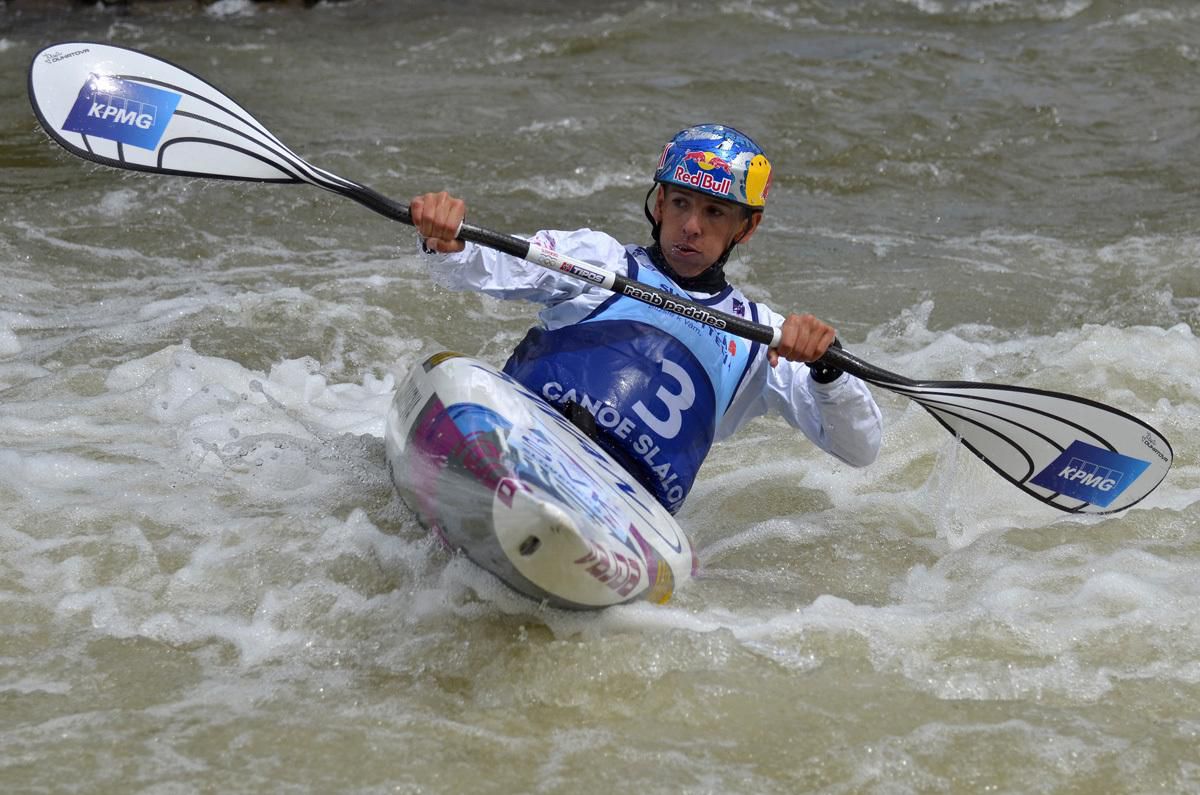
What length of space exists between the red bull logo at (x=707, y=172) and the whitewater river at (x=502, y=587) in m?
1.07

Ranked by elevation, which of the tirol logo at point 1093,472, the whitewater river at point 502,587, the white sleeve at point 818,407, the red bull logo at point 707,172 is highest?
the red bull logo at point 707,172

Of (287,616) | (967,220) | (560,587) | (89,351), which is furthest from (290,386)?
(967,220)

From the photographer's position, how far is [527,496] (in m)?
3.08

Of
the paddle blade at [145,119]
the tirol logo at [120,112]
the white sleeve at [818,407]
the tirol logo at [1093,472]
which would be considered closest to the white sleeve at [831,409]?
the white sleeve at [818,407]

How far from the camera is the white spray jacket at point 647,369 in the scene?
12.4 feet

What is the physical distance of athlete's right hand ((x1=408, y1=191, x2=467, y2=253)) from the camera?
11.8ft

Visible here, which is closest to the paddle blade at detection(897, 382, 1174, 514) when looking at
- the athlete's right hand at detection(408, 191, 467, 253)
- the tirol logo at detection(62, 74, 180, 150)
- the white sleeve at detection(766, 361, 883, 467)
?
the white sleeve at detection(766, 361, 883, 467)

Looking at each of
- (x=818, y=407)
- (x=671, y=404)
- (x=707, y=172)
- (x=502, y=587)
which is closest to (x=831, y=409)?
(x=818, y=407)

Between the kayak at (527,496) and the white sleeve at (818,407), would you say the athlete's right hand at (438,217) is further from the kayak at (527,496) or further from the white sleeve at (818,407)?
the white sleeve at (818,407)

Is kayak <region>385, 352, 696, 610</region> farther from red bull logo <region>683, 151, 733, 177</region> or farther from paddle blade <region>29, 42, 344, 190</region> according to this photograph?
paddle blade <region>29, 42, 344, 190</region>

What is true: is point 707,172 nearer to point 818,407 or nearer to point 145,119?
point 818,407

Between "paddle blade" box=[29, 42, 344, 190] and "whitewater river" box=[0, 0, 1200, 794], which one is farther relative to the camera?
"paddle blade" box=[29, 42, 344, 190]

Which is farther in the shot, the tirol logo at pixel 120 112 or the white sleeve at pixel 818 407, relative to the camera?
the tirol logo at pixel 120 112

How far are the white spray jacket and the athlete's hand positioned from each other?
178 millimetres
